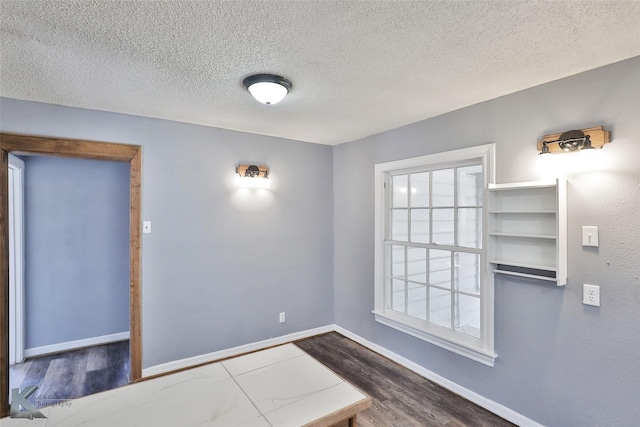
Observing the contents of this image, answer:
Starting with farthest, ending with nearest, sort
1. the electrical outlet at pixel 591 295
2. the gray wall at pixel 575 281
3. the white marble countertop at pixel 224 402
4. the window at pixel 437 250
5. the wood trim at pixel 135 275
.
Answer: the wood trim at pixel 135 275 → the window at pixel 437 250 → the electrical outlet at pixel 591 295 → the gray wall at pixel 575 281 → the white marble countertop at pixel 224 402

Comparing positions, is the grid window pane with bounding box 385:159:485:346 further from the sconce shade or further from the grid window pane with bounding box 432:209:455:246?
the sconce shade

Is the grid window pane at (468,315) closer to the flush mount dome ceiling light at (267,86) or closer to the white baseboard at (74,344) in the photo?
the flush mount dome ceiling light at (267,86)

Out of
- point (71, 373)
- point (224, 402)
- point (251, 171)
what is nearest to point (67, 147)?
point (251, 171)

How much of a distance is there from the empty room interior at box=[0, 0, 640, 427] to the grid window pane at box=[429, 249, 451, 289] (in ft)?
0.08

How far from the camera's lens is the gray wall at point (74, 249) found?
3402mm

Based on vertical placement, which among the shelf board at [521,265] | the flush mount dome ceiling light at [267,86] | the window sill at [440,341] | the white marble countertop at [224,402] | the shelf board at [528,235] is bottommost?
the window sill at [440,341]

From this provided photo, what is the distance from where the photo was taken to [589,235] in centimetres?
193

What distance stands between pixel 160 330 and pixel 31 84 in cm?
221

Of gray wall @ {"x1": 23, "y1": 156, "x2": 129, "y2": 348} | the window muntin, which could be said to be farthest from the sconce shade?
gray wall @ {"x1": 23, "y1": 156, "x2": 129, "y2": 348}

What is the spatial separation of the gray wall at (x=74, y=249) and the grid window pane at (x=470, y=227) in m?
3.82

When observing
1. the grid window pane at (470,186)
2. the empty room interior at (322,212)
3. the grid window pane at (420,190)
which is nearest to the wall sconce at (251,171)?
the empty room interior at (322,212)

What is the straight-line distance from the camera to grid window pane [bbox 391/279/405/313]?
3.30m

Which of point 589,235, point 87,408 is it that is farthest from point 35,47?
point 589,235

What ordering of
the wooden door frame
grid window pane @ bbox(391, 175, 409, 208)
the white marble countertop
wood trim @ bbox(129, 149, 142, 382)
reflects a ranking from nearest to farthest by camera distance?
the white marble countertop → the wooden door frame → wood trim @ bbox(129, 149, 142, 382) → grid window pane @ bbox(391, 175, 409, 208)
